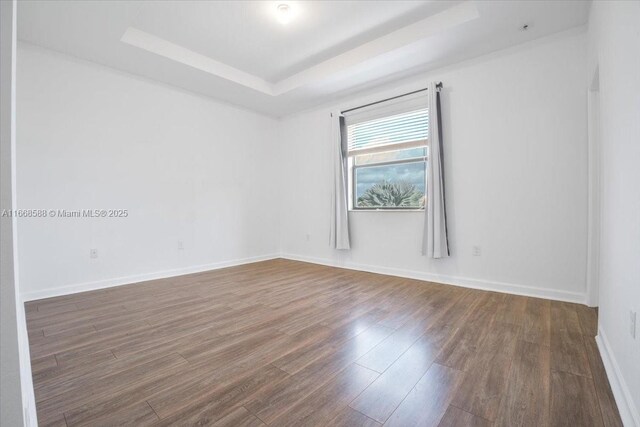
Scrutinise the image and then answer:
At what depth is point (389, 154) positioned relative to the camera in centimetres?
407

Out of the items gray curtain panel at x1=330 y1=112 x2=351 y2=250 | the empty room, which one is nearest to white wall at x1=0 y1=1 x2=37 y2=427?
the empty room

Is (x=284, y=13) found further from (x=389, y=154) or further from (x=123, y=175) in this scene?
(x=123, y=175)

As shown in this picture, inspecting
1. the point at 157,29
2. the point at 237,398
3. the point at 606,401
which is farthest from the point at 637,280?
the point at 157,29

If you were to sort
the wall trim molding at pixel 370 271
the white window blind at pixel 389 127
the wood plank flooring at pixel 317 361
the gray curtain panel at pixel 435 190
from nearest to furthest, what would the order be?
the wood plank flooring at pixel 317 361 → the wall trim molding at pixel 370 271 → the gray curtain panel at pixel 435 190 → the white window blind at pixel 389 127

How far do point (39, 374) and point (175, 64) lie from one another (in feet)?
10.5

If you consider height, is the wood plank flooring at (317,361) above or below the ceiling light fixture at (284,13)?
below

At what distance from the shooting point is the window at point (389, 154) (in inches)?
148

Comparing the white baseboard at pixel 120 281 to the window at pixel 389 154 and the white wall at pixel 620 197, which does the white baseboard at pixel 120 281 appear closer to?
the window at pixel 389 154

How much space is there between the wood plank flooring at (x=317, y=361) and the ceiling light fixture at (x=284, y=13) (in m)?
2.79

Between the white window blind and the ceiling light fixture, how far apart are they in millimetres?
1689

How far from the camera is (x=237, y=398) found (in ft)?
4.62

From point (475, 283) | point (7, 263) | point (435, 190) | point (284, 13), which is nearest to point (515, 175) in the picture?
point (435, 190)

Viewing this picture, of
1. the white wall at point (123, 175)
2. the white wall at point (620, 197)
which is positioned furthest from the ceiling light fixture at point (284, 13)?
the white wall at point (620, 197)

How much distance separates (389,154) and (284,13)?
214cm
